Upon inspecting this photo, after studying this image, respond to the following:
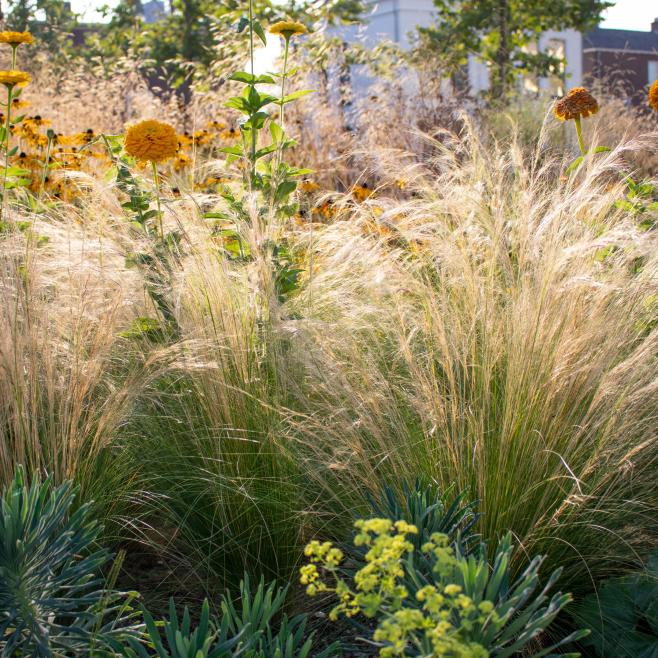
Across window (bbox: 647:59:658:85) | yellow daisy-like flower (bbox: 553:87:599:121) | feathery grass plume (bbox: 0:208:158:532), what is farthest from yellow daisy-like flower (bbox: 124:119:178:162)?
window (bbox: 647:59:658:85)

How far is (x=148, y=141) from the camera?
261 cm

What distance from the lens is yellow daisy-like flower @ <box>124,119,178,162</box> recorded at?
2.60 metres

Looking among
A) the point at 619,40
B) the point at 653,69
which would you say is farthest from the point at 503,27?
the point at 619,40

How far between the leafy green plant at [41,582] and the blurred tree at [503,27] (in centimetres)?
Answer: 1210

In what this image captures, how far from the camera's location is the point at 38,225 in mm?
2707

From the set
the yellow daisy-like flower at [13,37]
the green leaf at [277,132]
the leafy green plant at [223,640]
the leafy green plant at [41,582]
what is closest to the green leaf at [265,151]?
the green leaf at [277,132]

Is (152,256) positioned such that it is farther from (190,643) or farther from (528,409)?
(190,643)

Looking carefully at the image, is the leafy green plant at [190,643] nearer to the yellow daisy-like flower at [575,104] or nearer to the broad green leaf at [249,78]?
the broad green leaf at [249,78]

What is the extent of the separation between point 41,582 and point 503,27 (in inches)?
511

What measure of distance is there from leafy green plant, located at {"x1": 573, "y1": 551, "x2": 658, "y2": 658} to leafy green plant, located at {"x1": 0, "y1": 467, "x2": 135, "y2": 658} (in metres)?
0.89

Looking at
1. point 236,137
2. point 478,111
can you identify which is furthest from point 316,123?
point 478,111

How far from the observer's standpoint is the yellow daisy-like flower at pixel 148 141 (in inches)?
102

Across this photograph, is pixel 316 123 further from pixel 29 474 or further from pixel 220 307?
pixel 29 474

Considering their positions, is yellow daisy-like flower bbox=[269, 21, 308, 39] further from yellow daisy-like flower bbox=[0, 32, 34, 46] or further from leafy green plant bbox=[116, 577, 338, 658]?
leafy green plant bbox=[116, 577, 338, 658]
